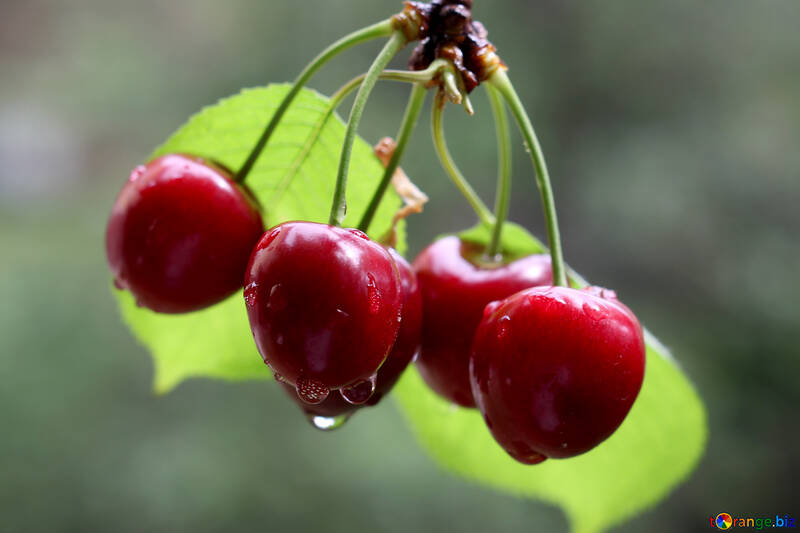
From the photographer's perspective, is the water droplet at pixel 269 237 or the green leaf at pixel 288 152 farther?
the green leaf at pixel 288 152

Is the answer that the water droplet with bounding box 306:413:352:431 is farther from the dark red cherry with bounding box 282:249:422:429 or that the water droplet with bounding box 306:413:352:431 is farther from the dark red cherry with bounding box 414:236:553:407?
the dark red cherry with bounding box 414:236:553:407

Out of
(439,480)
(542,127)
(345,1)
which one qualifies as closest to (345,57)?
(345,1)

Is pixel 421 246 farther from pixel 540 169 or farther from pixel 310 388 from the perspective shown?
pixel 310 388

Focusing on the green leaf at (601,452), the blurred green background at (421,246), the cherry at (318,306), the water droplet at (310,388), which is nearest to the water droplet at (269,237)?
the cherry at (318,306)

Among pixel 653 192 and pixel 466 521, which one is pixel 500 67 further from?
pixel 653 192

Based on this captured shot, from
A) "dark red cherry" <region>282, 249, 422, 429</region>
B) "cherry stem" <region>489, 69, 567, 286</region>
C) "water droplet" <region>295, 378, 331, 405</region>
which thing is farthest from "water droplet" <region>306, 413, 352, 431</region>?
"cherry stem" <region>489, 69, 567, 286</region>

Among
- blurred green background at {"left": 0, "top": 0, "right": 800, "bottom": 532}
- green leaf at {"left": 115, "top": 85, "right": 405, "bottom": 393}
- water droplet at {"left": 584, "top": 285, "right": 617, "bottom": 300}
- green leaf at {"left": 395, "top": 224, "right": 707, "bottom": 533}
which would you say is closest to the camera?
water droplet at {"left": 584, "top": 285, "right": 617, "bottom": 300}

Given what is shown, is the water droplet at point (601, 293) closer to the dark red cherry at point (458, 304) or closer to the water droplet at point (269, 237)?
the dark red cherry at point (458, 304)

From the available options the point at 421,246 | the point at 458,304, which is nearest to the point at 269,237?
the point at 458,304
